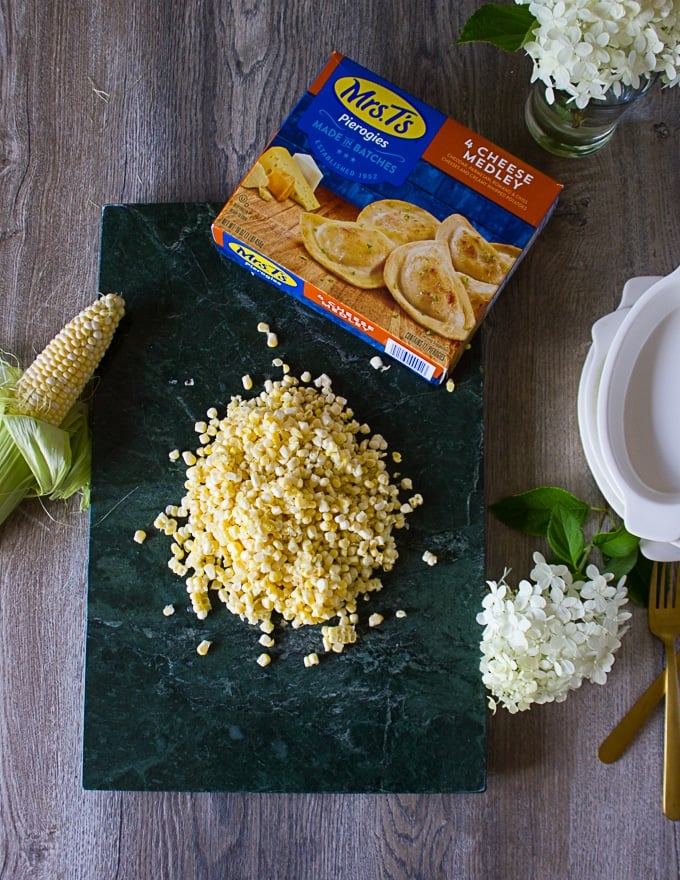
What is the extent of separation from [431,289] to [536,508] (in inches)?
12.8

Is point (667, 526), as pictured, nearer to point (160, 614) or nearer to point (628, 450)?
point (628, 450)

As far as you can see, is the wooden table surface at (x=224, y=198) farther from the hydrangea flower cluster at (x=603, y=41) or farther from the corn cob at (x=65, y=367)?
the hydrangea flower cluster at (x=603, y=41)

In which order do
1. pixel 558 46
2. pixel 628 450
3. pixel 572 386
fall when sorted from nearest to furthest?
pixel 558 46 → pixel 628 450 → pixel 572 386

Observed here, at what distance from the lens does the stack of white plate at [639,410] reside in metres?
0.92

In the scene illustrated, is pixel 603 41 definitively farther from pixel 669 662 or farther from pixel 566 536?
pixel 669 662

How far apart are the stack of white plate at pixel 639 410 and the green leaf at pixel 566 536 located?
55mm

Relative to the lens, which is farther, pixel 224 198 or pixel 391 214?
pixel 224 198

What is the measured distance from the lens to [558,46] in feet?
2.82

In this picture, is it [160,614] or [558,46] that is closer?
[558,46]

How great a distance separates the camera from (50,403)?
1.01m

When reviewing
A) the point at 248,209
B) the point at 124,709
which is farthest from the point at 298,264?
the point at 124,709

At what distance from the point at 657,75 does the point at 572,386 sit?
1.45 feet

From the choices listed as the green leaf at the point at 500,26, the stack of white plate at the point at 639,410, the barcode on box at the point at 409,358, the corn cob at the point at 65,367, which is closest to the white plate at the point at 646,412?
the stack of white plate at the point at 639,410

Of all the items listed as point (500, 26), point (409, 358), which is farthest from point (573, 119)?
point (409, 358)
